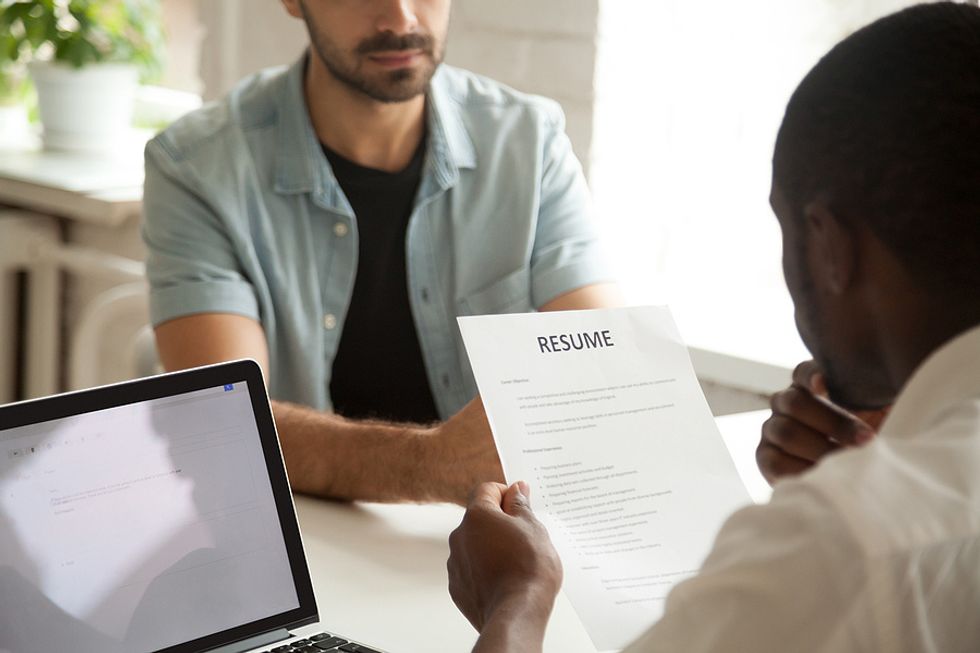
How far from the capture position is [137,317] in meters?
2.75

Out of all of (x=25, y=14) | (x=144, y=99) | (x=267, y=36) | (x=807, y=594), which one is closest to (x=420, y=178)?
(x=267, y=36)

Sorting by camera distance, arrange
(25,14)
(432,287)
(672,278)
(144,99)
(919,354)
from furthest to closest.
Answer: (144,99), (25,14), (672,278), (432,287), (919,354)

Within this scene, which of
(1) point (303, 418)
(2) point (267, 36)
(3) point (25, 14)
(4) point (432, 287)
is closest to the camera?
(1) point (303, 418)

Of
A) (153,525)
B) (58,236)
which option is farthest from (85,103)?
(153,525)

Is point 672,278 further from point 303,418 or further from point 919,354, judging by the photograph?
point 919,354

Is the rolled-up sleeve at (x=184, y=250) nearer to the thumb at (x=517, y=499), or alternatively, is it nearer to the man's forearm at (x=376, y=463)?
the man's forearm at (x=376, y=463)

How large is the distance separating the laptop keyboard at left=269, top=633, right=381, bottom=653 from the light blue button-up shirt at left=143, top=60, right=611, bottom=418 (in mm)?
678

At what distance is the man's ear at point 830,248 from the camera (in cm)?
66

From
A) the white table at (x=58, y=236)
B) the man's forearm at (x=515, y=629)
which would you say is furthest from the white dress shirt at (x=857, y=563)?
the white table at (x=58, y=236)

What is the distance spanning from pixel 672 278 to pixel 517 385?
1.25m

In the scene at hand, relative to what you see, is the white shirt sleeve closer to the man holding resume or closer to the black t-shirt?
the man holding resume

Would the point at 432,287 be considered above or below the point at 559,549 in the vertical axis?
below

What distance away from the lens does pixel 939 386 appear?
60 cm

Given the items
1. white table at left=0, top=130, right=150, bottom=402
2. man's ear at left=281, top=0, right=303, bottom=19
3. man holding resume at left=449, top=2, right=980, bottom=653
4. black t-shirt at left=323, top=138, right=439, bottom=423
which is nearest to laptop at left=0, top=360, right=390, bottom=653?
man holding resume at left=449, top=2, right=980, bottom=653
